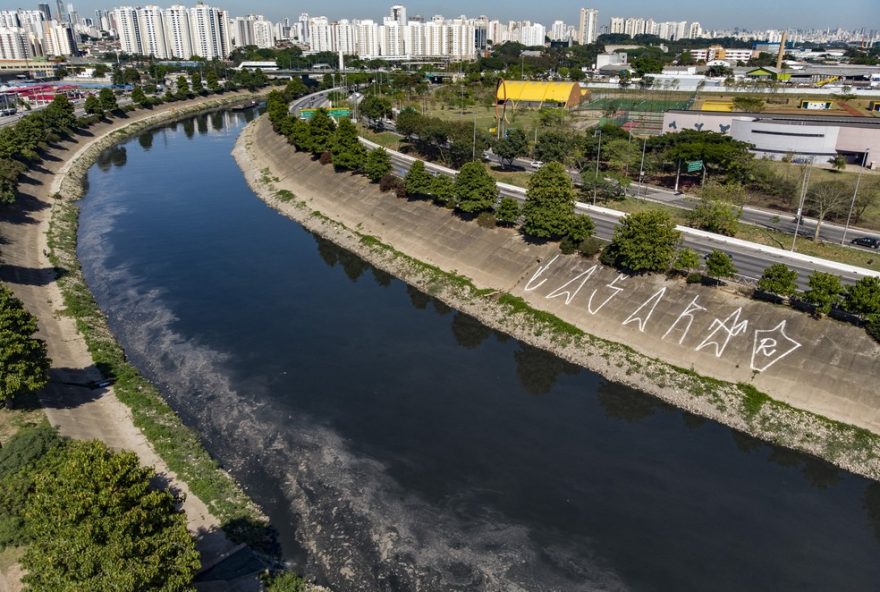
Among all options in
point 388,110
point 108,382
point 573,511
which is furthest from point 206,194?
point 573,511

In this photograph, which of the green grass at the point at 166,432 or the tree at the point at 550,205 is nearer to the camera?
the green grass at the point at 166,432

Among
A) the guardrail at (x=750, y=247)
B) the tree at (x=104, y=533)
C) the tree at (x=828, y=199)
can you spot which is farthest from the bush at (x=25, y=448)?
the tree at (x=828, y=199)

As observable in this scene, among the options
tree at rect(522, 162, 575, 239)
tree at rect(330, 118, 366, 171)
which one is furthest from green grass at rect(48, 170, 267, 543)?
tree at rect(330, 118, 366, 171)

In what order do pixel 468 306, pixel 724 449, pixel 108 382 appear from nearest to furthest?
1. pixel 724 449
2. pixel 108 382
3. pixel 468 306

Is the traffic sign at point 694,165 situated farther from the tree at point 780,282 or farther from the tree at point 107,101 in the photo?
the tree at point 107,101

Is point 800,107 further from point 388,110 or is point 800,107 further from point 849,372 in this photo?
point 849,372
